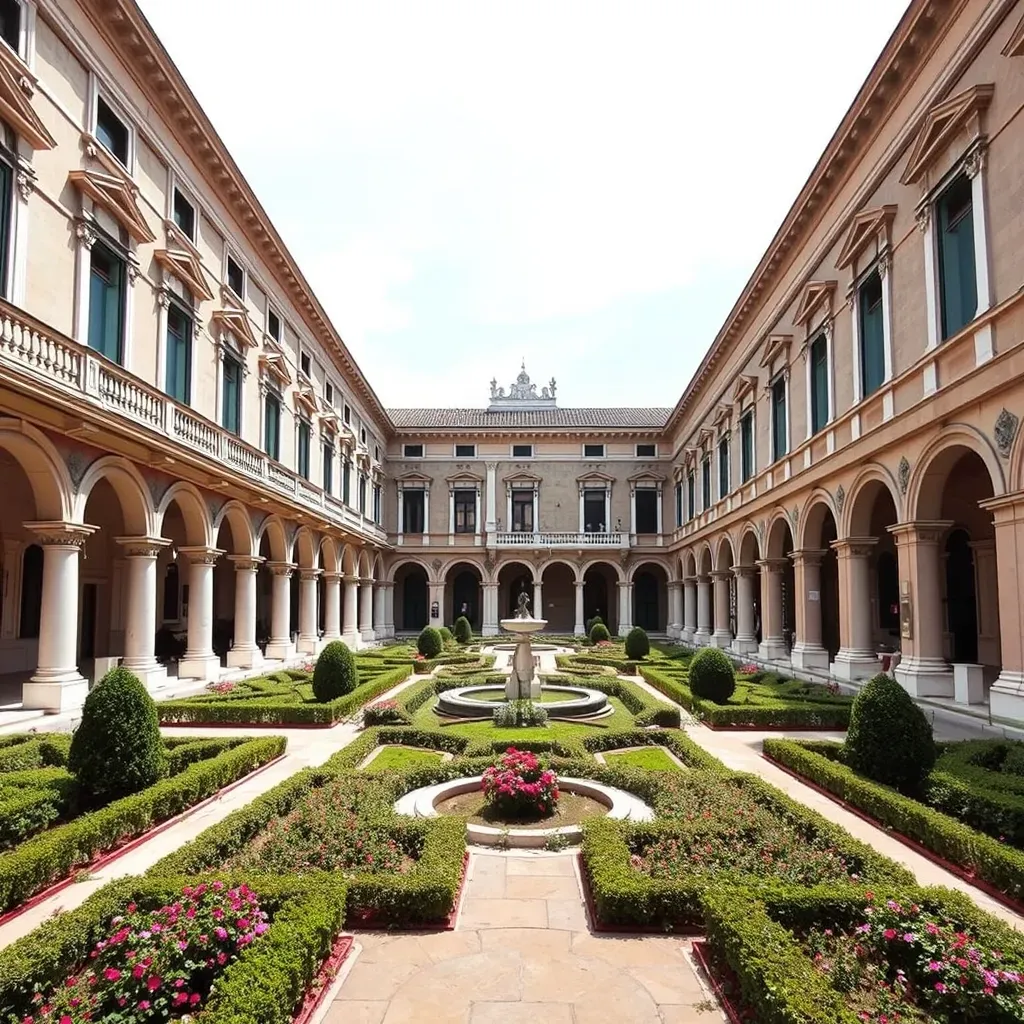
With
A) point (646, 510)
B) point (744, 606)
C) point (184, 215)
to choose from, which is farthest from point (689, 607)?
point (184, 215)

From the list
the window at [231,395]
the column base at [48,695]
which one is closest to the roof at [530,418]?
the window at [231,395]

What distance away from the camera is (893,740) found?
8.68 m

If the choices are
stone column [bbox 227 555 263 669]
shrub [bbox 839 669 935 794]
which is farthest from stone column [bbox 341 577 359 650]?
shrub [bbox 839 669 935 794]

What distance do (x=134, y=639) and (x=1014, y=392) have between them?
17034 millimetres

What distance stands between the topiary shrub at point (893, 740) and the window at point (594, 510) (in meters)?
34.8

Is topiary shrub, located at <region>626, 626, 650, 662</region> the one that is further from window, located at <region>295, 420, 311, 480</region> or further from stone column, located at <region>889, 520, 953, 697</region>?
window, located at <region>295, 420, 311, 480</region>

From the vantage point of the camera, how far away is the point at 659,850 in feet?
22.3

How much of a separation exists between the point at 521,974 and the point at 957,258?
46.5ft

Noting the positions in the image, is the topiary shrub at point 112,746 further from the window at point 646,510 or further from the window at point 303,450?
the window at point 646,510

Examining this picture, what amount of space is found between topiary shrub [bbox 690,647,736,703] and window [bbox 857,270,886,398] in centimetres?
718

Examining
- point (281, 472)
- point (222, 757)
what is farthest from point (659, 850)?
point (281, 472)

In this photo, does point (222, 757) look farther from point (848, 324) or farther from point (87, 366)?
point (848, 324)

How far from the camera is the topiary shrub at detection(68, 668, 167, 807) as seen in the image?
8008 millimetres

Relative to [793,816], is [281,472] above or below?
above
